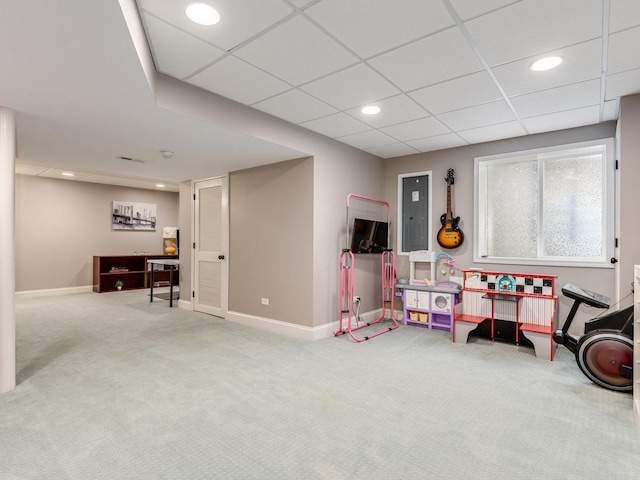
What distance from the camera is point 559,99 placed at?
3.35m

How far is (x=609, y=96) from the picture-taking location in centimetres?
326

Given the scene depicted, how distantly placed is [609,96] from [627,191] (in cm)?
88

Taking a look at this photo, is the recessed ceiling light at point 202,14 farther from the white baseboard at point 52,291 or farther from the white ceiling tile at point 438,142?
the white baseboard at point 52,291

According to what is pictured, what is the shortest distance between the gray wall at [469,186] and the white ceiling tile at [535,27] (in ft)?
7.29

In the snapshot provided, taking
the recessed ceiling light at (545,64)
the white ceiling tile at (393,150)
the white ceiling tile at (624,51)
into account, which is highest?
the recessed ceiling light at (545,64)

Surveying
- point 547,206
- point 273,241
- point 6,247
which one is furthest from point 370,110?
point 6,247

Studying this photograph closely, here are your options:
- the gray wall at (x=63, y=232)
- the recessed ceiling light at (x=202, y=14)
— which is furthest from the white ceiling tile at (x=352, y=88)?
the gray wall at (x=63, y=232)

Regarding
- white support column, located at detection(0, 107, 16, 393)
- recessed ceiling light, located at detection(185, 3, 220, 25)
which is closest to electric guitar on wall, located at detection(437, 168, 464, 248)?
recessed ceiling light, located at detection(185, 3, 220, 25)

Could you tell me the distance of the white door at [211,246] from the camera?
18.1 ft

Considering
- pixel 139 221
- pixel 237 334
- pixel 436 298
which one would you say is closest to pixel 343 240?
pixel 436 298

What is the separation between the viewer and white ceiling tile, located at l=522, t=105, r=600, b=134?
3660mm

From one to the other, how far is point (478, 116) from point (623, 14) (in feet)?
5.64

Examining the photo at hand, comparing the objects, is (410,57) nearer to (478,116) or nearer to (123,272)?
(478,116)

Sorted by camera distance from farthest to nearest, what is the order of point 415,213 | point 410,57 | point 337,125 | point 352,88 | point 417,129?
point 415,213
point 417,129
point 337,125
point 352,88
point 410,57
